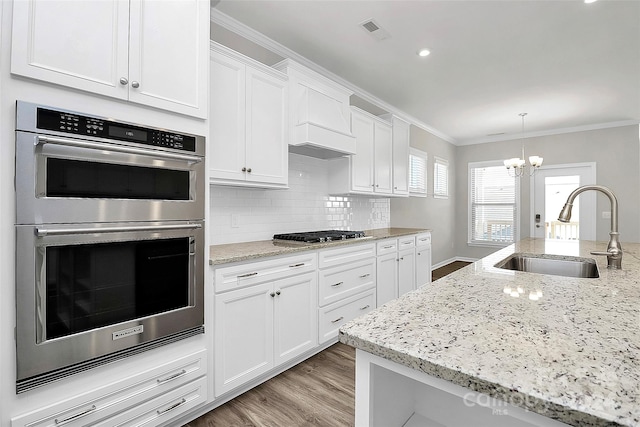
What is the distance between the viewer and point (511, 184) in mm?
6613

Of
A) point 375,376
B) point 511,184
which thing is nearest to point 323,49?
point 375,376

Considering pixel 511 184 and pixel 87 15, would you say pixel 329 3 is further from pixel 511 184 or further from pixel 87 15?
pixel 511 184

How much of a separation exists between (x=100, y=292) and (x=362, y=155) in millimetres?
2875

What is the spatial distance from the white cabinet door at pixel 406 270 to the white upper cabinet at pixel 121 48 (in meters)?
2.81

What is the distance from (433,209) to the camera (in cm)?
621


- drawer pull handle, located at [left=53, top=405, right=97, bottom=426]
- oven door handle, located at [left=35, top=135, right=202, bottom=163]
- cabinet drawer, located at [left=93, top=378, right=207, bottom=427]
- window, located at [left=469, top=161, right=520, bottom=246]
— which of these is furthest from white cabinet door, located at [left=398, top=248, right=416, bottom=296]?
window, located at [left=469, top=161, right=520, bottom=246]

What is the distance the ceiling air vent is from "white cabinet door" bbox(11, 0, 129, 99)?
1.87m

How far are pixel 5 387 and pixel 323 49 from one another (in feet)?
10.4

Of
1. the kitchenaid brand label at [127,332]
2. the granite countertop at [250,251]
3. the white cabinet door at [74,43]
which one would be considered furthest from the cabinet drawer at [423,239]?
the white cabinet door at [74,43]

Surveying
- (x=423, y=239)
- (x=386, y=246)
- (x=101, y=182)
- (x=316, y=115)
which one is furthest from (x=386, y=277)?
(x=101, y=182)

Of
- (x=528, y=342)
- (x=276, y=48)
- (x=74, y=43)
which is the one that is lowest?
(x=528, y=342)

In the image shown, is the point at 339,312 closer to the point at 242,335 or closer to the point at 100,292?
the point at 242,335

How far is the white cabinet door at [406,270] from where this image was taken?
12.3ft

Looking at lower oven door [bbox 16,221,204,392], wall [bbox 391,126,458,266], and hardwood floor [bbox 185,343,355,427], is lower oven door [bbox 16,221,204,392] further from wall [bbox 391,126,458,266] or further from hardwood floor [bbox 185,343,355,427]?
wall [bbox 391,126,458,266]
